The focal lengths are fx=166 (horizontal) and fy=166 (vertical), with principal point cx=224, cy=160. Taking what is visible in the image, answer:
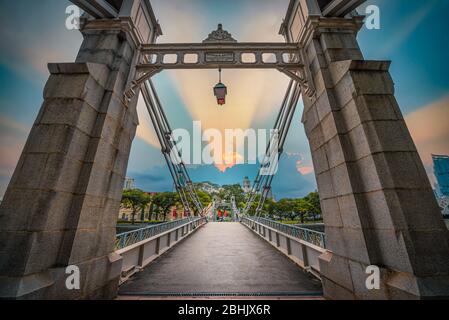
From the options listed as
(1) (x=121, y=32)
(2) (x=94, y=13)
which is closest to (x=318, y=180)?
(1) (x=121, y=32)

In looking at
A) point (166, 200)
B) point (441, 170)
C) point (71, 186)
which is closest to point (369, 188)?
point (71, 186)

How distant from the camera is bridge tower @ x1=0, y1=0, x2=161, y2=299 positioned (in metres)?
2.60

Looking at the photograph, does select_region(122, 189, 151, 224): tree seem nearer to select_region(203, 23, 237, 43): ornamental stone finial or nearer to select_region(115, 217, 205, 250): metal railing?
select_region(115, 217, 205, 250): metal railing

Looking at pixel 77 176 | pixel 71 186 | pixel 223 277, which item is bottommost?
pixel 223 277

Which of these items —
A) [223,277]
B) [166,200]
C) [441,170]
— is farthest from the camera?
[441,170]

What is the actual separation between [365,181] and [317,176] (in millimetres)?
1135

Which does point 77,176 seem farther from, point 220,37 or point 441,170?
point 441,170

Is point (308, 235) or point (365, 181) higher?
point (365, 181)

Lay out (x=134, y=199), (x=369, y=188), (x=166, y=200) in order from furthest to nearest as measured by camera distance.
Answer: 1. (x=166, y=200)
2. (x=134, y=199)
3. (x=369, y=188)

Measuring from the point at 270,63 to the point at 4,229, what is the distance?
6729mm

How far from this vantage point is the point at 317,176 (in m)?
4.22

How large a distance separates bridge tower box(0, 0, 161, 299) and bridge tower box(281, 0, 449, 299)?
4.94 m

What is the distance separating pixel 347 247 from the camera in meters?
3.21
